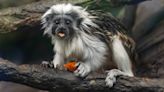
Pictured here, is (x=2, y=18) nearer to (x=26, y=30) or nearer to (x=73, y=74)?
(x=26, y=30)

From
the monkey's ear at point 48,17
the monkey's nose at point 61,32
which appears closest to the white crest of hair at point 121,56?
the monkey's nose at point 61,32

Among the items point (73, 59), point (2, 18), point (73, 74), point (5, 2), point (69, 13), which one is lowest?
point (73, 74)

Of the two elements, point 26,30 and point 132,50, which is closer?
point 132,50

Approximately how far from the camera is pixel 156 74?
5.12 meters

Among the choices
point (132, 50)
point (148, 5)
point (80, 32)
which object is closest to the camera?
point (80, 32)

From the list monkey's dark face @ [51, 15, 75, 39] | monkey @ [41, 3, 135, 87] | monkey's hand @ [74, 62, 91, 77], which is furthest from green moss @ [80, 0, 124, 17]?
monkey's hand @ [74, 62, 91, 77]

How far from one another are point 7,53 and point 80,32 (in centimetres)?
142

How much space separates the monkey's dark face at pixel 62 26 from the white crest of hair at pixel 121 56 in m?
0.48

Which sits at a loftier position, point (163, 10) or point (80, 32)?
point (163, 10)

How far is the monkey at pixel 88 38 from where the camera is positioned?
435 cm

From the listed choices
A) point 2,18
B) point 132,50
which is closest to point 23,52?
point 2,18

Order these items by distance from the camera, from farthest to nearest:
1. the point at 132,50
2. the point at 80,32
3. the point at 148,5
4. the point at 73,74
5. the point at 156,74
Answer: the point at 148,5 → the point at 156,74 → the point at 132,50 → the point at 80,32 → the point at 73,74

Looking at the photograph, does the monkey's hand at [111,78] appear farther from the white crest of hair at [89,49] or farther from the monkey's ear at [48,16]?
the monkey's ear at [48,16]

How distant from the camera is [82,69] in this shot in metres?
4.21
